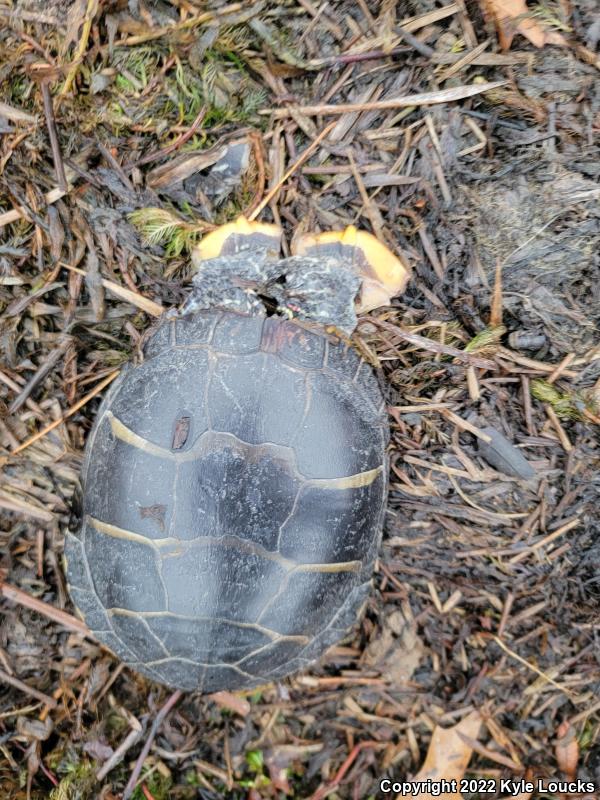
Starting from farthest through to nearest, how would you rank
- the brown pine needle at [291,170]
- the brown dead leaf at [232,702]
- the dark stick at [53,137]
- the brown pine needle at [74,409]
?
the brown dead leaf at [232,702] → the brown pine needle at [74,409] → the brown pine needle at [291,170] → the dark stick at [53,137]

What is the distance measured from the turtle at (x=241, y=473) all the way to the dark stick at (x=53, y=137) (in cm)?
55

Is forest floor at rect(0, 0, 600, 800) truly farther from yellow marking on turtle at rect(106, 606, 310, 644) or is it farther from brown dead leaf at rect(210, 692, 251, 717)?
yellow marking on turtle at rect(106, 606, 310, 644)

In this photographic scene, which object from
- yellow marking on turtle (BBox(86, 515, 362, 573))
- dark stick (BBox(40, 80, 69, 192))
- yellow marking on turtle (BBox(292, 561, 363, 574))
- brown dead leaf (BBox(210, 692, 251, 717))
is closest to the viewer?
yellow marking on turtle (BBox(86, 515, 362, 573))

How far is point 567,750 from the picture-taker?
2361 mm

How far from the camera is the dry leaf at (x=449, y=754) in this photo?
2.37 meters

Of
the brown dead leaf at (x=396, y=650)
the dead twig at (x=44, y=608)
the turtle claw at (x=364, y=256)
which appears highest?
the turtle claw at (x=364, y=256)

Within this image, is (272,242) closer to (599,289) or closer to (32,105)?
(32,105)

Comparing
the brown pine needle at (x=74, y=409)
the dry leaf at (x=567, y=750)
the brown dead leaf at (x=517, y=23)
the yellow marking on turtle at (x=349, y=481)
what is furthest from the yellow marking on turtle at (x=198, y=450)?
the brown dead leaf at (x=517, y=23)

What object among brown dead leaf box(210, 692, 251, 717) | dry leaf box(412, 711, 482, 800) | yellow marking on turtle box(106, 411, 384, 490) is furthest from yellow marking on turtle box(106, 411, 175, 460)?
dry leaf box(412, 711, 482, 800)

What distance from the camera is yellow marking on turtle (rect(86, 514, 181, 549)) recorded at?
1.92m

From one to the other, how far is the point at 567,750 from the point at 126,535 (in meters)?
1.87

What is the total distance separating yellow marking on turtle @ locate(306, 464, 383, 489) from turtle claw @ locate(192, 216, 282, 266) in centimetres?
81

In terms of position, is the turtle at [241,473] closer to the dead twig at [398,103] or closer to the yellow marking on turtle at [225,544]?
the yellow marking on turtle at [225,544]

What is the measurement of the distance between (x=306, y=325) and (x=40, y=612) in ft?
5.04
